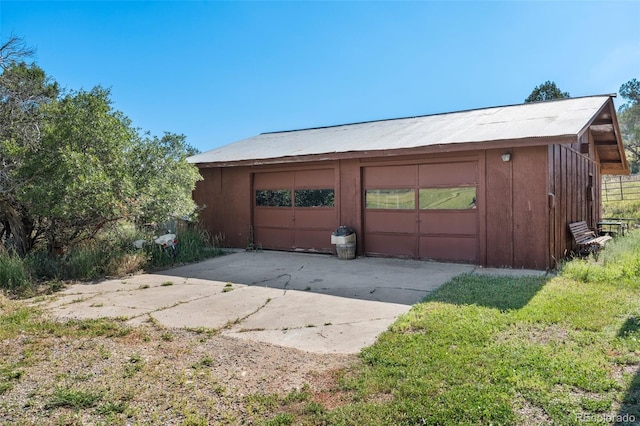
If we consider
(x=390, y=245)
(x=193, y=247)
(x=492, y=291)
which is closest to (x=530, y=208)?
(x=492, y=291)

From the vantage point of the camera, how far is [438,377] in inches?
116

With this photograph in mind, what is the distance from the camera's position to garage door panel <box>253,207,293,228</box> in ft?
34.9

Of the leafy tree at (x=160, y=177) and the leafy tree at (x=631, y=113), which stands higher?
the leafy tree at (x=631, y=113)

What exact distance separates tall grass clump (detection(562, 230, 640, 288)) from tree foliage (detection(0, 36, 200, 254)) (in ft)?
25.1

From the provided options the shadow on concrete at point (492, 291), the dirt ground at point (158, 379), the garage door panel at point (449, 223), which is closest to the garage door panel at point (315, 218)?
the garage door panel at point (449, 223)

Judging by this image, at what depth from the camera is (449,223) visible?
27.1 feet

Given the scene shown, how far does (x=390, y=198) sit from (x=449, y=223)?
1451mm

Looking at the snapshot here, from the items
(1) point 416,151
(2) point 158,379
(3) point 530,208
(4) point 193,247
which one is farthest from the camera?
(4) point 193,247

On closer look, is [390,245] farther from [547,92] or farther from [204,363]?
[547,92]

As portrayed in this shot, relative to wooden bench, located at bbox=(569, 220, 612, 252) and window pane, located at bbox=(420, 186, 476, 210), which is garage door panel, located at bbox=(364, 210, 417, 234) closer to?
window pane, located at bbox=(420, 186, 476, 210)

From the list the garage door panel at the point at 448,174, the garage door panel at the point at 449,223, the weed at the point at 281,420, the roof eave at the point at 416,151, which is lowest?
the weed at the point at 281,420

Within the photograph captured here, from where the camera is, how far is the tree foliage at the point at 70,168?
6598mm

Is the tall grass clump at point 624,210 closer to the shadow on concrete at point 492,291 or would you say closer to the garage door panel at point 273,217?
the shadow on concrete at point 492,291

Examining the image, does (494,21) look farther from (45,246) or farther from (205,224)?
(45,246)
